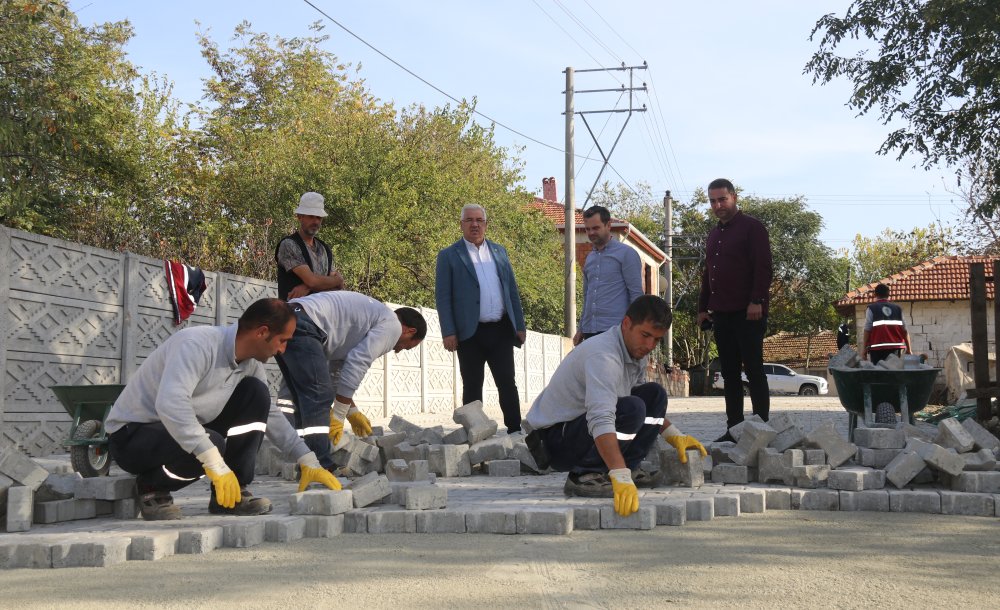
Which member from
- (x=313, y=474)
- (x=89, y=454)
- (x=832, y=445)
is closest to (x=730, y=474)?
(x=832, y=445)

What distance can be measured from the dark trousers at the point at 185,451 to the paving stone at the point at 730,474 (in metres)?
2.82

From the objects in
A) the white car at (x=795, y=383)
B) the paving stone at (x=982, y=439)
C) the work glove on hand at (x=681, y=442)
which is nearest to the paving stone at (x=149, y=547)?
the work glove on hand at (x=681, y=442)

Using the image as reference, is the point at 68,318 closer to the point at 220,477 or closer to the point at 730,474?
the point at 220,477

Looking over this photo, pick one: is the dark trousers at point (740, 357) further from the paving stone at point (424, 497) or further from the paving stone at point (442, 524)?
the paving stone at point (442, 524)

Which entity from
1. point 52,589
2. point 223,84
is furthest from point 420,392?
point 223,84

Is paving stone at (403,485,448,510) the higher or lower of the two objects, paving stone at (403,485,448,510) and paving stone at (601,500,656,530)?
the higher

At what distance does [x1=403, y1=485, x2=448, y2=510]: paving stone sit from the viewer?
4.59m

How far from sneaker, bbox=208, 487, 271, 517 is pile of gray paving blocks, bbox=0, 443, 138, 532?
1.30 ft

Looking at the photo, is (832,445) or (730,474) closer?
(832,445)

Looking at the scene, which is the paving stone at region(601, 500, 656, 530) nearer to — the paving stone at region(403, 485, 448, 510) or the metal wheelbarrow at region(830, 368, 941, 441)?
the paving stone at region(403, 485, 448, 510)

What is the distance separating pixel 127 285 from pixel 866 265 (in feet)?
194

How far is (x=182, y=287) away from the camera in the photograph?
10.2 metres

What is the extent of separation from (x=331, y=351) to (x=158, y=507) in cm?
164

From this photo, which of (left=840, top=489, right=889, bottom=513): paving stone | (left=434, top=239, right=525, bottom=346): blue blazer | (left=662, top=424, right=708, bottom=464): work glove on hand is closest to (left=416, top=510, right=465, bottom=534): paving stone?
(left=662, top=424, right=708, bottom=464): work glove on hand
